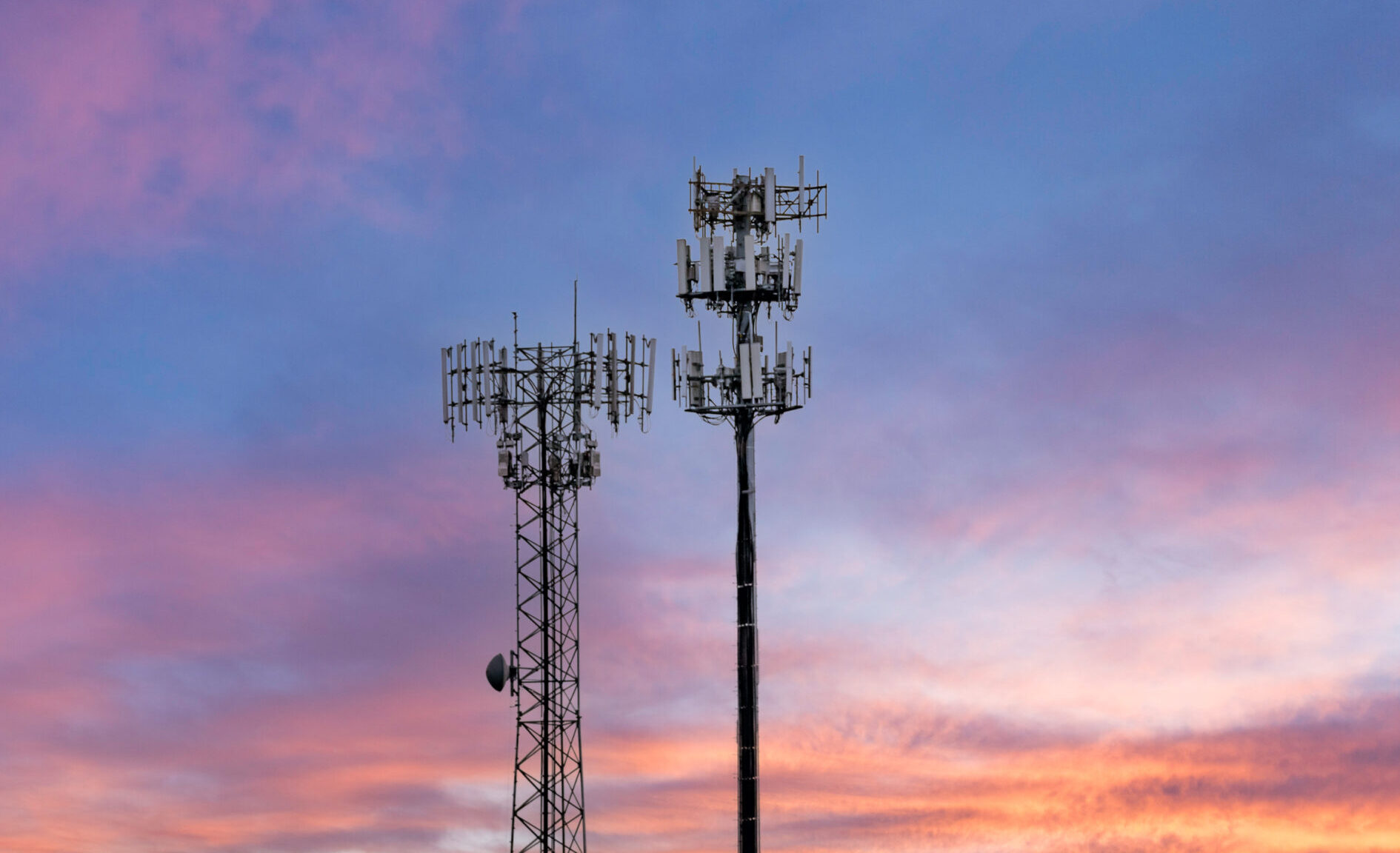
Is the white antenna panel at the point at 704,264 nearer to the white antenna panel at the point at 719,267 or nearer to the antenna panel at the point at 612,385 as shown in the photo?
the white antenna panel at the point at 719,267

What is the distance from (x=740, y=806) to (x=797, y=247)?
20789 millimetres

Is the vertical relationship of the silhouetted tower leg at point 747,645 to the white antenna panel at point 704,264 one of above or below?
below

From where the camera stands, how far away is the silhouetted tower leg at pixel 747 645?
8344cm

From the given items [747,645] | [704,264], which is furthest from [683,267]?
[747,645]

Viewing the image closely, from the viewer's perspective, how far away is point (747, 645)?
276ft

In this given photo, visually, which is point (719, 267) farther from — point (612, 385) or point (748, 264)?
point (612, 385)

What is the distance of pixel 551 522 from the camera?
97000 mm

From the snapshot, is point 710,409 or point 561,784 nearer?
point 710,409

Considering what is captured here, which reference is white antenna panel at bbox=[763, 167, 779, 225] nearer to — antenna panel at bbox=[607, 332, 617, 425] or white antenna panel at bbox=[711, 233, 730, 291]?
white antenna panel at bbox=[711, 233, 730, 291]

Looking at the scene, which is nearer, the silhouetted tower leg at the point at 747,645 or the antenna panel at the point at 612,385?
the silhouetted tower leg at the point at 747,645

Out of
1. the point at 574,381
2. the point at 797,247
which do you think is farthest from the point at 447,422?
the point at 797,247

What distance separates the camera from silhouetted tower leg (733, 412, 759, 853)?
83.4m

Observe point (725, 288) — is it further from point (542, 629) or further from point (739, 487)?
point (542, 629)

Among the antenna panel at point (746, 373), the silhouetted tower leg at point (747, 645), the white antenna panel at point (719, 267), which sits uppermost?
the white antenna panel at point (719, 267)
